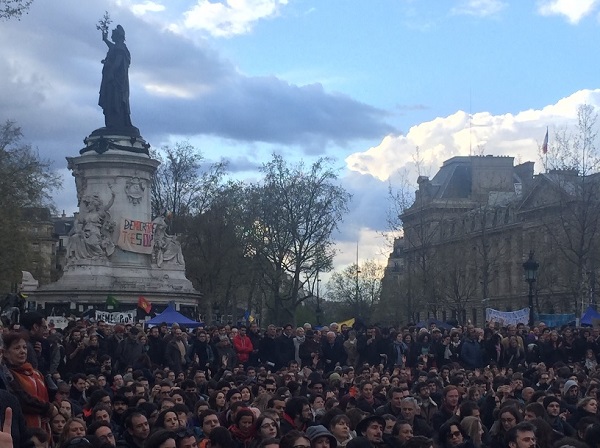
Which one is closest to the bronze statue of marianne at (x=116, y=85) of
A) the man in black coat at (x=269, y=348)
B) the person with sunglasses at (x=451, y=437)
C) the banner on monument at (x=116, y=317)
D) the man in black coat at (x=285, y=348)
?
the banner on monument at (x=116, y=317)

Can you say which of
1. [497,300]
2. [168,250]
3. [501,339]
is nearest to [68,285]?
[168,250]

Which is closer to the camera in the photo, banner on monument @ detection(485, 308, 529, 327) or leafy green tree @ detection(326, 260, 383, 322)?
banner on monument @ detection(485, 308, 529, 327)

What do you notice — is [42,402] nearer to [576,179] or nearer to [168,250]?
[168,250]

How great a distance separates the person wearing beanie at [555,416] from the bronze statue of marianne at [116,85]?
30763mm

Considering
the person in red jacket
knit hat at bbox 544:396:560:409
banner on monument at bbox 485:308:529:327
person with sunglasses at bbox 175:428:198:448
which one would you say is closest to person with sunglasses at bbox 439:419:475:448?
knit hat at bbox 544:396:560:409

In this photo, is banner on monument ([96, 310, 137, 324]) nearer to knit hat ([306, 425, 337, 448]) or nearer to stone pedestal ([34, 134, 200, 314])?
stone pedestal ([34, 134, 200, 314])

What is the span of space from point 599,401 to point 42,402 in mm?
8241

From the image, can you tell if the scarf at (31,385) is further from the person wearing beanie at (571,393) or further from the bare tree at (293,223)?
the bare tree at (293,223)

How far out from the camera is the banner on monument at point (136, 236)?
134ft

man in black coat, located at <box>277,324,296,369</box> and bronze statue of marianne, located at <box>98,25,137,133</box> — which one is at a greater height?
bronze statue of marianne, located at <box>98,25,137,133</box>

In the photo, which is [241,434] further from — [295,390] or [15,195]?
[15,195]

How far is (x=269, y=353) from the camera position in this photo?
25.1 meters

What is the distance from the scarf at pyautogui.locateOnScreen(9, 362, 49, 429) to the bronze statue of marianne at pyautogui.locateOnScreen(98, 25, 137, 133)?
33753 millimetres

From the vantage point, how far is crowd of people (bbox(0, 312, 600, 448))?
29.9 ft
